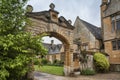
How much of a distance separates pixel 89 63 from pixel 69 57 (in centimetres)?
422

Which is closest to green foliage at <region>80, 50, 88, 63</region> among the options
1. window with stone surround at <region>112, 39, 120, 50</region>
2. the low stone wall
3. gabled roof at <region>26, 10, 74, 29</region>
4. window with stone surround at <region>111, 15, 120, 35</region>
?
gabled roof at <region>26, 10, 74, 29</region>

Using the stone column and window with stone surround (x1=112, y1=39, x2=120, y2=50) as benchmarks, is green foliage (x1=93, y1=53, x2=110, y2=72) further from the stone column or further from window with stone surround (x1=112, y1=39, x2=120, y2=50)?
the stone column

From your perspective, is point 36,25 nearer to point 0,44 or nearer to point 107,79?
point 0,44

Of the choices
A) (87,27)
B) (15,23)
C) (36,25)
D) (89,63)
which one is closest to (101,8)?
(87,27)

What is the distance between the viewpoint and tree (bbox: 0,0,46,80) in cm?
734

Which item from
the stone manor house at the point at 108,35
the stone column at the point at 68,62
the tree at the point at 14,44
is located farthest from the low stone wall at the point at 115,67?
the tree at the point at 14,44

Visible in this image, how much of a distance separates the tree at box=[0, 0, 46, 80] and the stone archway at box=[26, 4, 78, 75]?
158 inches

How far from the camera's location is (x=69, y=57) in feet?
54.4

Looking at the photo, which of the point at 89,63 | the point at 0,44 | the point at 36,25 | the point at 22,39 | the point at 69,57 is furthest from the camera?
the point at 89,63

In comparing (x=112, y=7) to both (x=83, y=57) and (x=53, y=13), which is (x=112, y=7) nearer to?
(x=83, y=57)

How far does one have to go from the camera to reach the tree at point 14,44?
289 inches

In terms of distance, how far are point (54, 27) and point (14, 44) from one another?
310 inches

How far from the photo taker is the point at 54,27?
15164 mm

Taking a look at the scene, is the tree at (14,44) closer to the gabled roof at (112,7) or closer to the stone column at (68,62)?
the stone column at (68,62)
